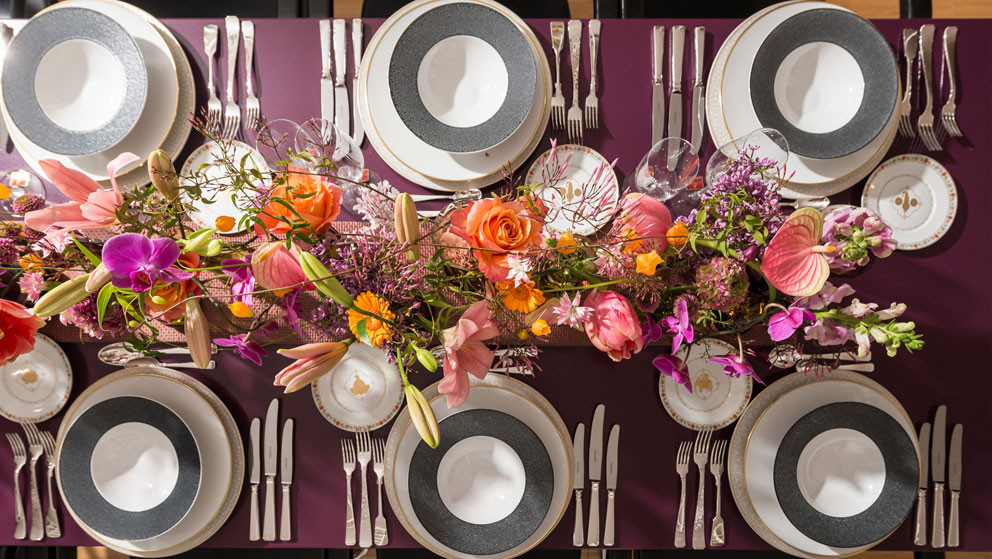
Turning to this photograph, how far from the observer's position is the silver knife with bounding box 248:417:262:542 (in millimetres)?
1184

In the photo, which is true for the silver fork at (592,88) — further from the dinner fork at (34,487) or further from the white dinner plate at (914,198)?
the dinner fork at (34,487)

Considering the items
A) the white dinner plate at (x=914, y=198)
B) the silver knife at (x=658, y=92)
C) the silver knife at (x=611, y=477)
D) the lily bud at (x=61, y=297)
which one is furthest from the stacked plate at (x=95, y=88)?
the white dinner plate at (x=914, y=198)

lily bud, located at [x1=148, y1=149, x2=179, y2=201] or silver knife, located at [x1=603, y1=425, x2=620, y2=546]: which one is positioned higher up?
lily bud, located at [x1=148, y1=149, x2=179, y2=201]

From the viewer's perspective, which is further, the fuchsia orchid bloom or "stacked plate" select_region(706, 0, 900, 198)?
"stacked plate" select_region(706, 0, 900, 198)

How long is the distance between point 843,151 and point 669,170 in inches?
16.2

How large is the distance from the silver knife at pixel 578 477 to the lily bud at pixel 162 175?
2.95 feet

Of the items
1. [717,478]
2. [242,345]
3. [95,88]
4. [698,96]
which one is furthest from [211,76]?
[717,478]

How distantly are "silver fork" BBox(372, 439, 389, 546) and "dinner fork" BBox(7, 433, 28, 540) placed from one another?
2.53ft

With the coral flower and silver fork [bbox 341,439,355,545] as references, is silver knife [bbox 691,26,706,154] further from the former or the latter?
silver fork [bbox 341,439,355,545]

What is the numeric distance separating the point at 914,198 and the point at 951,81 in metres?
0.28

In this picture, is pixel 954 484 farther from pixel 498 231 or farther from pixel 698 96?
pixel 498 231

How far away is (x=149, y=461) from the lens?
1.16 meters

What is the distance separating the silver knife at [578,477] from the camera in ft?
3.92

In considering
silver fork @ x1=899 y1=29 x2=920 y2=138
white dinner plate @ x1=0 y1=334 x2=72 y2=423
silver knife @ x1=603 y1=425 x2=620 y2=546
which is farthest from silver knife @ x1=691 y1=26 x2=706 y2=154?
white dinner plate @ x1=0 y1=334 x2=72 y2=423
